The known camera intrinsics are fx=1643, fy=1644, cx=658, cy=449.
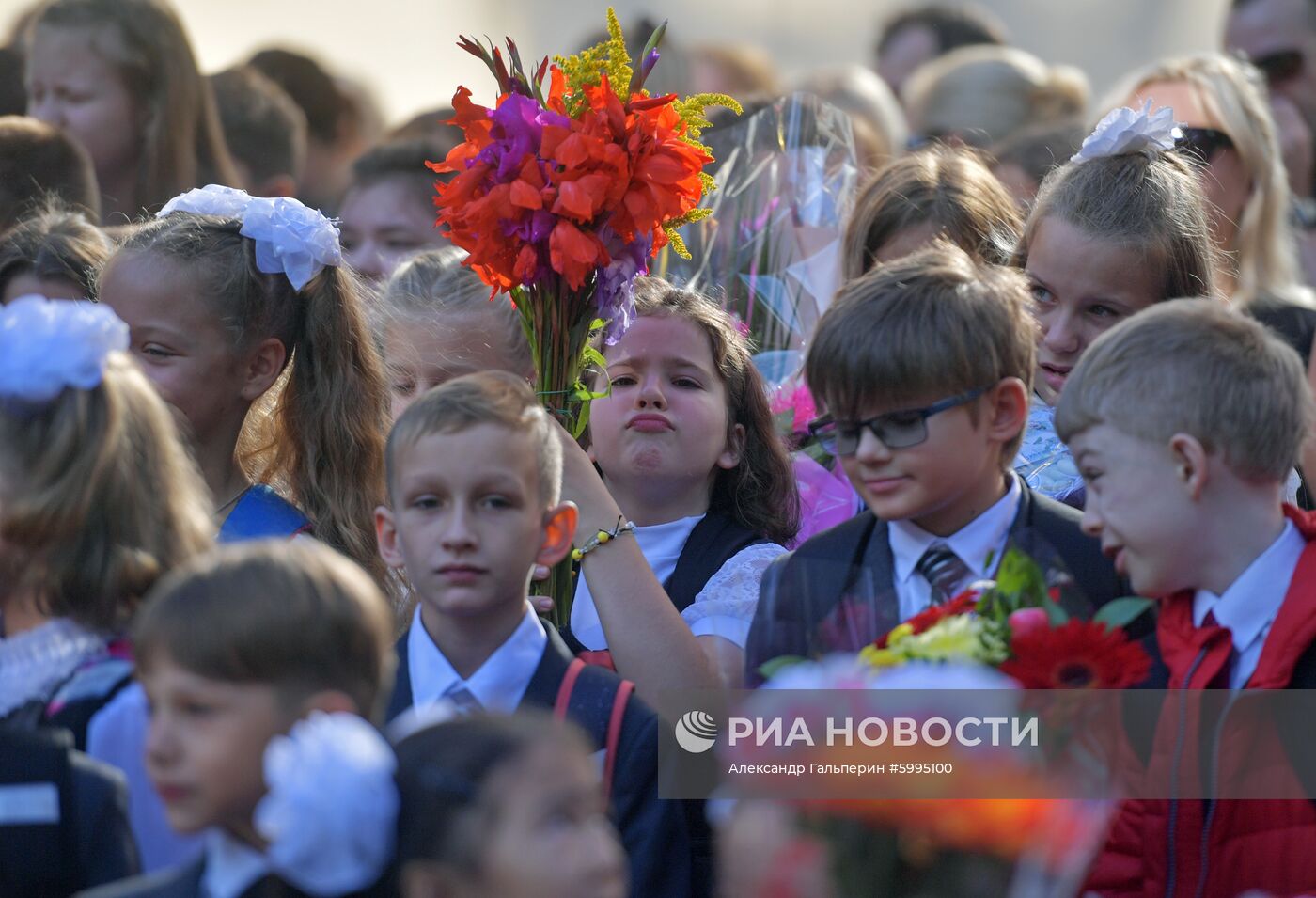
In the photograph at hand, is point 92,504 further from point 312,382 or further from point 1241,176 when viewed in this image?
point 1241,176

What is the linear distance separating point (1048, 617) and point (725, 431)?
1.43 metres

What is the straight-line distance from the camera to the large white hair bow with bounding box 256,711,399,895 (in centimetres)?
200

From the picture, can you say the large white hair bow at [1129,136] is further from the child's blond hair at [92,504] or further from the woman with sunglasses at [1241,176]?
the child's blond hair at [92,504]

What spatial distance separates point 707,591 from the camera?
11.4 ft

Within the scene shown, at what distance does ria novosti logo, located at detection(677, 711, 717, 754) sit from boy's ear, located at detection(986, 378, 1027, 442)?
0.71m

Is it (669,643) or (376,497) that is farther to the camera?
(376,497)

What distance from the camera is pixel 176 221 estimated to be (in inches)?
146

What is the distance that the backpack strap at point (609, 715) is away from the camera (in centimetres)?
271

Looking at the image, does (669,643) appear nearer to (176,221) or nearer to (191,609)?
(191,609)

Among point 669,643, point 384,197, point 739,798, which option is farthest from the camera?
point 384,197

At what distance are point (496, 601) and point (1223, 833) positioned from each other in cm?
121

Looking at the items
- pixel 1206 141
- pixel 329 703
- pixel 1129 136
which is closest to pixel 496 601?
pixel 329 703

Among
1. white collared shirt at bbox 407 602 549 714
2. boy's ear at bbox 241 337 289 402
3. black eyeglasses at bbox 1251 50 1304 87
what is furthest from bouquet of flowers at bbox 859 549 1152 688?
black eyeglasses at bbox 1251 50 1304 87

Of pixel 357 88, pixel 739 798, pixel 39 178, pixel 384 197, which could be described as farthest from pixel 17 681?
pixel 357 88
